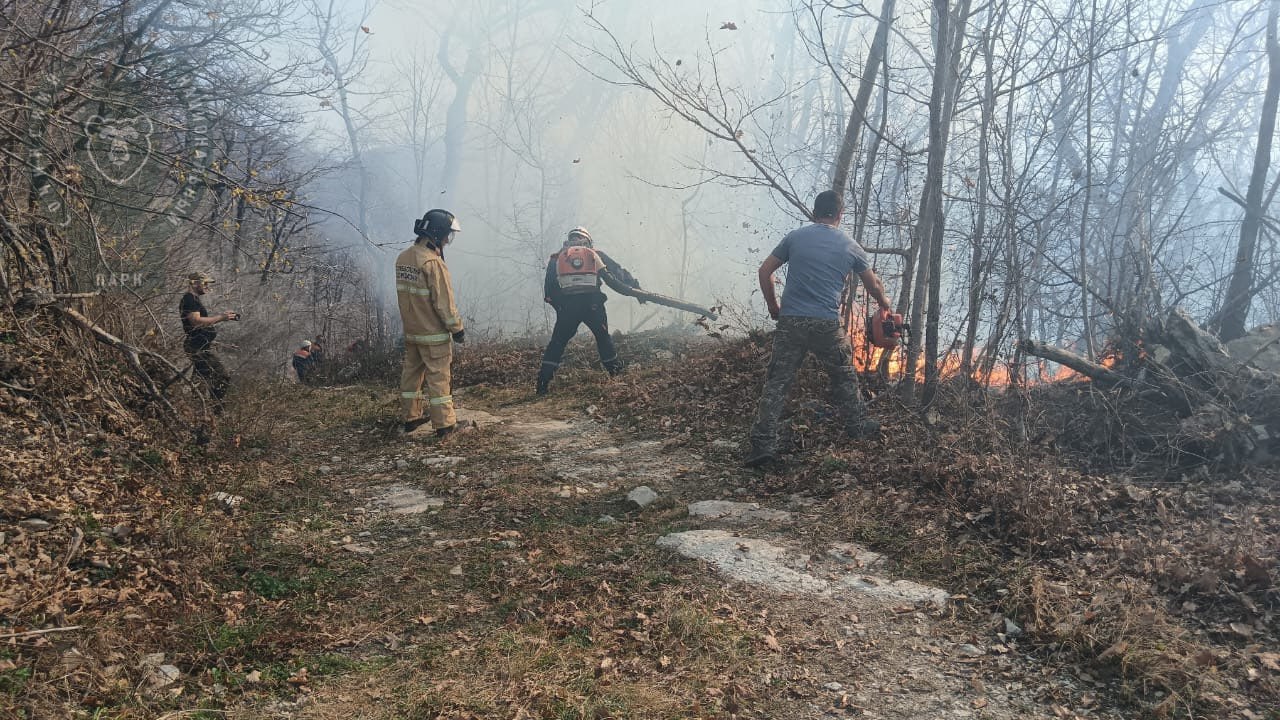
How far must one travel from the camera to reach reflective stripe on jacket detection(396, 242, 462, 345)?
6.49 meters

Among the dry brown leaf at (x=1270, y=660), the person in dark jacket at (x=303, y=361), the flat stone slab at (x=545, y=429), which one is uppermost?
the person in dark jacket at (x=303, y=361)

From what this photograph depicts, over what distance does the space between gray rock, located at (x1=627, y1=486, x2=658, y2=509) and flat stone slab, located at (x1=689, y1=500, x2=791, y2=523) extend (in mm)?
300

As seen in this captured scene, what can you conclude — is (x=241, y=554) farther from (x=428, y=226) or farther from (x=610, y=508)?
(x=428, y=226)

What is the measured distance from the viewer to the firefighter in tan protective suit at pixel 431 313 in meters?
6.50

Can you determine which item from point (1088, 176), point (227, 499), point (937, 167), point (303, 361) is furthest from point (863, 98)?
point (303, 361)

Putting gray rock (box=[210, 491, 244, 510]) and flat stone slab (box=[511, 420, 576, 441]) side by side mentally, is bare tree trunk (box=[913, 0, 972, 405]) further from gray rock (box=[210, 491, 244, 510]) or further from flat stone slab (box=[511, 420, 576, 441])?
gray rock (box=[210, 491, 244, 510])

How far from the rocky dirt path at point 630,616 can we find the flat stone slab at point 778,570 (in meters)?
0.01

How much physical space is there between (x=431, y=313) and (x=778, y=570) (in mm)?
4223

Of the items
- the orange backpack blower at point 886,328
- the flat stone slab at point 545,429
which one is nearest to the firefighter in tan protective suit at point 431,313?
the flat stone slab at point 545,429

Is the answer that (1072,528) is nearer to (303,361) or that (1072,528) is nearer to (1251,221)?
(1251,221)

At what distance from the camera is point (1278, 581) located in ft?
10.9

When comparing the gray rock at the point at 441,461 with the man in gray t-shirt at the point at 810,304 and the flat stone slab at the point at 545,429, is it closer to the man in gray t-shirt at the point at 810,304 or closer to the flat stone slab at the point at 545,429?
the flat stone slab at the point at 545,429

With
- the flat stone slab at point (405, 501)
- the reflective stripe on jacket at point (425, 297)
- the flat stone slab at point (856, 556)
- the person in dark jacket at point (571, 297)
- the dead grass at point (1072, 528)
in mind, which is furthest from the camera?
the person in dark jacket at point (571, 297)

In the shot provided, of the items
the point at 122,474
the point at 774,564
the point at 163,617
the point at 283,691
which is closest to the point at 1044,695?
the point at 774,564
